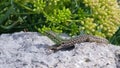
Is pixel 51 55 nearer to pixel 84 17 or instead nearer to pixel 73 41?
pixel 73 41

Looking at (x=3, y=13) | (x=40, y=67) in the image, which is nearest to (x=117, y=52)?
(x=40, y=67)

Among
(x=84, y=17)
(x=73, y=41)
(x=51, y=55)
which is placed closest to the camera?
(x=51, y=55)

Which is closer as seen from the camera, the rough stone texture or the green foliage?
the rough stone texture

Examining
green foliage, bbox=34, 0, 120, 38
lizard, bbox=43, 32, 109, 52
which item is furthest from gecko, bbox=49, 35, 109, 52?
green foliage, bbox=34, 0, 120, 38

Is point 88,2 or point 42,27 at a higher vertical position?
point 88,2

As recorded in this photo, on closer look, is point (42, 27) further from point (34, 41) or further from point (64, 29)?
point (34, 41)

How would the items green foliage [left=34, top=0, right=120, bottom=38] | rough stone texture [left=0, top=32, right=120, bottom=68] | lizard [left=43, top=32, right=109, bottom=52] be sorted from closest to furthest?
rough stone texture [left=0, top=32, right=120, bottom=68], lizard [left=43, top=32, right=109, bottom=52], green foliage [left=34, top=0, right=120, bottom=38]

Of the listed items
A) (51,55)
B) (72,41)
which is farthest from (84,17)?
(51,55)

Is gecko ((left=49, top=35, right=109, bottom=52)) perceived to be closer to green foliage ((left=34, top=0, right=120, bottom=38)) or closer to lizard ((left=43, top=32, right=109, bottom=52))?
lizard ((left=43, top=32, right=109, bottom=52))
